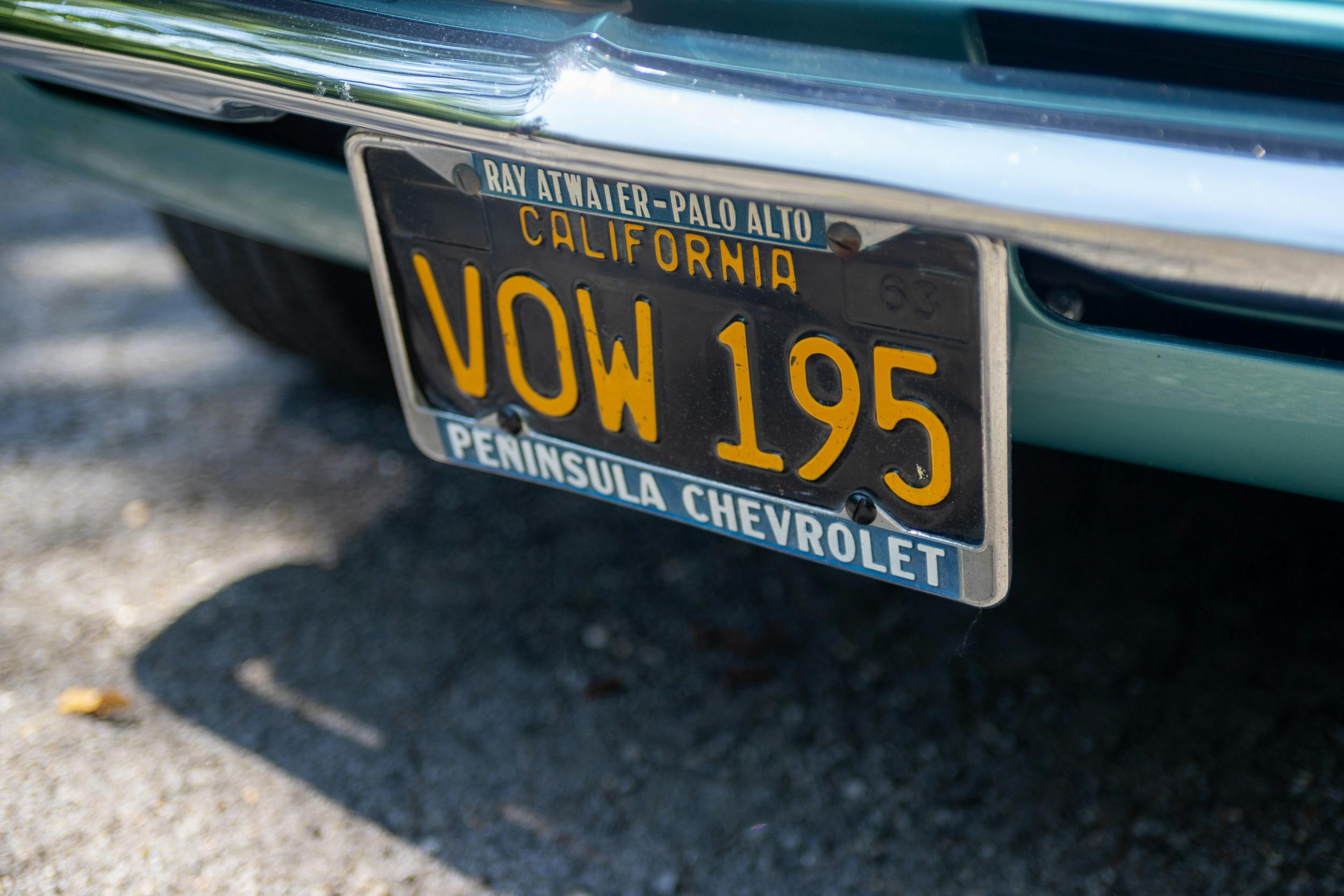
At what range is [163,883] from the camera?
3.84ft

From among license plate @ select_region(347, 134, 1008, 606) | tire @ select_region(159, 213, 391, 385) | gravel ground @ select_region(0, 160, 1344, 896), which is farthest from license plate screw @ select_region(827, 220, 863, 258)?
tire @ select_region(159, 213, 391, 385)

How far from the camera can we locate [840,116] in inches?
33.1

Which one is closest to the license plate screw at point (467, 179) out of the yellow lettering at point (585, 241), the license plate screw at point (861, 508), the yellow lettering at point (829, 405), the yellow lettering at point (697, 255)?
the yellow lettering at point (585, 241)

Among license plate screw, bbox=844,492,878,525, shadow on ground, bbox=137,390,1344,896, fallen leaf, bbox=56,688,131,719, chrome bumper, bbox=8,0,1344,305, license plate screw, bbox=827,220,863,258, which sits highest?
chrome bumper, bbox=8,0,1344,305

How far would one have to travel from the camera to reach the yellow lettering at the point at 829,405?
3.08 feet

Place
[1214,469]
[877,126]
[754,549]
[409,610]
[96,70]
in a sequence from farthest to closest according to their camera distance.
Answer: [754,549] < [409,610] < [96,70] < [1214,469] < [877,126]

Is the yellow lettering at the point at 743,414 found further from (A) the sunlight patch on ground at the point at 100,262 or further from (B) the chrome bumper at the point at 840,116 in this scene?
(A) the sunlight patch on ground at the point at 100,262

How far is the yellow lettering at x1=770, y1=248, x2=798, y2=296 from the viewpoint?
3.00ft

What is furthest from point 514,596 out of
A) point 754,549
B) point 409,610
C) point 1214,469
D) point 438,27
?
point 1214,469

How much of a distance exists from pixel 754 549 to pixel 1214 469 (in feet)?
2.74

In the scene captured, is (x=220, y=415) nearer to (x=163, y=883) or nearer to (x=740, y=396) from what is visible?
(x=163, y=883)

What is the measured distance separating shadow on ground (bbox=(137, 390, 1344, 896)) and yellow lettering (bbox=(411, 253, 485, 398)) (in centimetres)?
47

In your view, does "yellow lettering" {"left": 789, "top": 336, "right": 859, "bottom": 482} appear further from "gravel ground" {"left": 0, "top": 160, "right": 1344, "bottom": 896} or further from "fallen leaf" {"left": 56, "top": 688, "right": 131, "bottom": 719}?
"fallen leaf" {"left": 56, "top": 688, "right": 131, "bottom": 719}

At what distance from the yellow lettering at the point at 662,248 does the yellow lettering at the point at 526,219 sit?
121 mm
